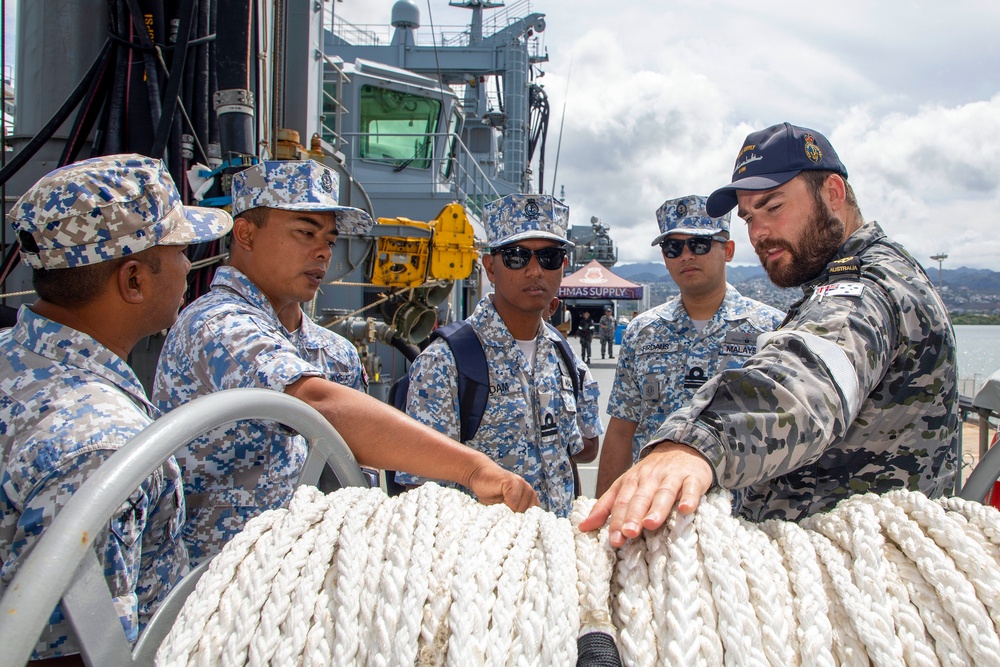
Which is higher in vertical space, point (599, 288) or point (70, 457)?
point (70, 457)

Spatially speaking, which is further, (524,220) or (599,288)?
(599,288)

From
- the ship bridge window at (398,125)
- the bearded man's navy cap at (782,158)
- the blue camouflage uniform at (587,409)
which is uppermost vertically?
the ship bridge window at (398,125)

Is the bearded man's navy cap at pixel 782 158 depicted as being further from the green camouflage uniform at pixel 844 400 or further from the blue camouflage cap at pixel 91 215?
the blue camouflage cap at pixel 91 215

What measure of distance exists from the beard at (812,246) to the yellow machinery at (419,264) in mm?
6182

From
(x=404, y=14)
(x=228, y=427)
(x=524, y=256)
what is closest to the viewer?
(x=228, y=427)

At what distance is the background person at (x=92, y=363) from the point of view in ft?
3.92

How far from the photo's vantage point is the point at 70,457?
1.18 meters

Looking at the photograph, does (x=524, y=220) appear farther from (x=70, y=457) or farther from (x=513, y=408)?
(x=70, y=457)

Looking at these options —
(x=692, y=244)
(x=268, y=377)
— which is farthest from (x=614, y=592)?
(x=692, y=244)

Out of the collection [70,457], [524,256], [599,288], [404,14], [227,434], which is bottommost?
[599,288]

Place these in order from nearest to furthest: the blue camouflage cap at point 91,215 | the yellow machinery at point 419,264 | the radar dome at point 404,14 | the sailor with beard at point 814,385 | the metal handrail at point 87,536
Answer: the metal handrail at point 87,536 → the sailor with beard at point 814,385 → the blue camouflage cap at point 91,215 → the yellow machinery at point 419,264 → the radar dome at point 404,14

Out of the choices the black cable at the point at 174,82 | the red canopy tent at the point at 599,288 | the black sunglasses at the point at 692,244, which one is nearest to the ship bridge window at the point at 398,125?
the black cable at the point at 174,82

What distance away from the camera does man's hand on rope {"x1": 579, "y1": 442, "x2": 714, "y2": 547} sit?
102cm

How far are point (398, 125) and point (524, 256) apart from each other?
11.2 m
